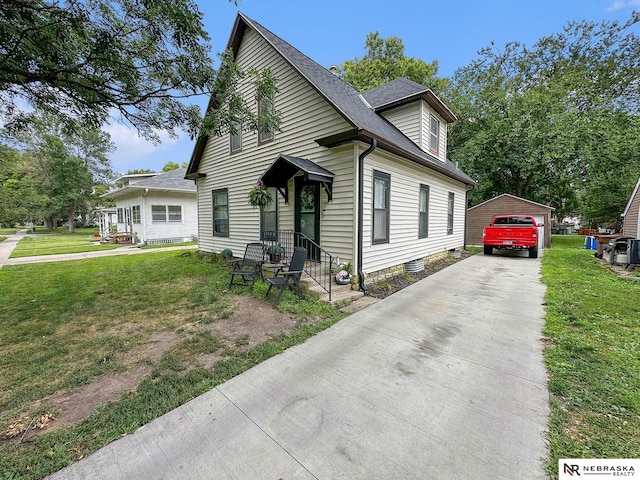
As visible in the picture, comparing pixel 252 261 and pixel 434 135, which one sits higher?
pixel 434 135

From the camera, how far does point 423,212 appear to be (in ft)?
29.3

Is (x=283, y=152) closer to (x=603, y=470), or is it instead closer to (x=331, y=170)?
(x=331, y=170)

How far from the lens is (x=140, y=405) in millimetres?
2484

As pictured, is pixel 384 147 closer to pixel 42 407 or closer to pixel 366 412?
pixel 366 412

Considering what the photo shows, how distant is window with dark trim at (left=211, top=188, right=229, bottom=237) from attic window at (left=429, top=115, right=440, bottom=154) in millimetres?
7592

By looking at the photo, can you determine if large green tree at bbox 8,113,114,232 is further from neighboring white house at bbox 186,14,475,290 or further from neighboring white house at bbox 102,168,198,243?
neighboring white house at bbox 186,14,475,290

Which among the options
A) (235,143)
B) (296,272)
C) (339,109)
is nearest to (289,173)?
(339,109)

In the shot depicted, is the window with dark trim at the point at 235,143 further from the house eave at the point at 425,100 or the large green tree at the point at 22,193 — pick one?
the large green tree at the point at 22,193

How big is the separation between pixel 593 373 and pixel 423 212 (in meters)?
6.48

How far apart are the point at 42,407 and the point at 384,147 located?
658 centimetres

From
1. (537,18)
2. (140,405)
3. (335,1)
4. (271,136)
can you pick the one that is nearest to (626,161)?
(537,18)

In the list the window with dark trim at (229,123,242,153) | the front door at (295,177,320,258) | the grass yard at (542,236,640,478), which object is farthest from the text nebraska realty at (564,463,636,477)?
the window with dark trim at (229,123,242,153)

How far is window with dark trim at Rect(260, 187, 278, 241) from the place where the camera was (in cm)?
768

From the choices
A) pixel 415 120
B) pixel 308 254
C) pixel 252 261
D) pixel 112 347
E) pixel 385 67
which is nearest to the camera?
pixel 112 347
